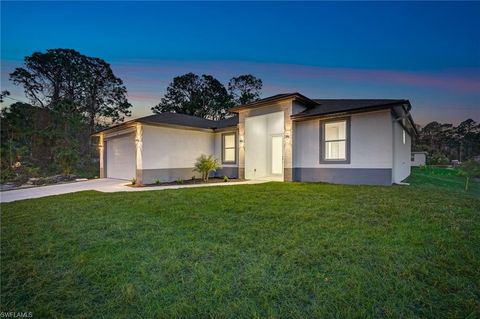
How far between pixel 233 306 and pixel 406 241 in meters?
2.96

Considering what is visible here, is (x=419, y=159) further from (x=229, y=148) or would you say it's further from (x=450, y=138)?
(x=229, y=148)

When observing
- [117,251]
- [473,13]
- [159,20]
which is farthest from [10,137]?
[473,13]

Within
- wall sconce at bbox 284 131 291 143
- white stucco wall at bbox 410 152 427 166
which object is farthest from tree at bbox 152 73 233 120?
white stucco wall at bbox 410 152 427 166

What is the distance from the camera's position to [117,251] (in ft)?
10.9

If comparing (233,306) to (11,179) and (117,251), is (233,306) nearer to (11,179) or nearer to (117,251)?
(117,251)

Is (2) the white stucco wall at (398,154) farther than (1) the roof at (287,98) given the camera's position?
No

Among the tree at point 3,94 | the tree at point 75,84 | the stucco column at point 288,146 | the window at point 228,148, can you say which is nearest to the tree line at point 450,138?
the stucco column at point 288,146

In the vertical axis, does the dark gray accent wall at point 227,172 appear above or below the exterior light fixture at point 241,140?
below

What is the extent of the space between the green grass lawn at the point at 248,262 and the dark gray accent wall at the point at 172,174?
556 centimetres

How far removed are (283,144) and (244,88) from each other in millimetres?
20931

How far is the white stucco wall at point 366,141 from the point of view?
842 centimetres

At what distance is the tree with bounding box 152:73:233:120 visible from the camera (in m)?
29.7

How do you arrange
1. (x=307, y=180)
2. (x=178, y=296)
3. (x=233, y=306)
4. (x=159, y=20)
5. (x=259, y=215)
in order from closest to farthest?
(x=233, y=306) → (x=178, y=296) → (x=259, y=215) → (x=159, y=20) → (x=307, y=180)

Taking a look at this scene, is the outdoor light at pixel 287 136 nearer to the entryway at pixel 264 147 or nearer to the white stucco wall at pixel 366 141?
the white stucco wall at pixel 366 141
